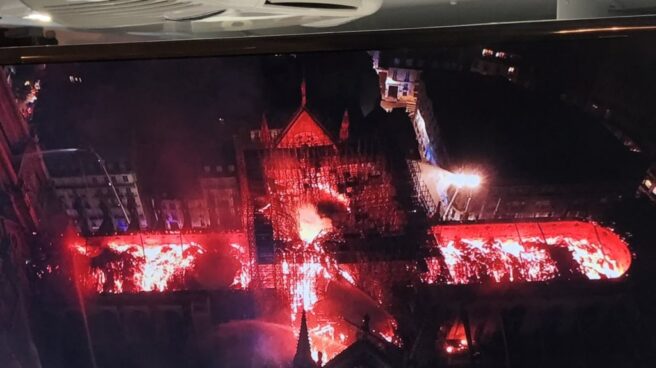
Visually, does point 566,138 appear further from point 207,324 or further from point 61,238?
point 61,238

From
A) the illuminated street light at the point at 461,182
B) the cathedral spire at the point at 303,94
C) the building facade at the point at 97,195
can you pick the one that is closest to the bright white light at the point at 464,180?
the illuminated street light at the point at 461,182

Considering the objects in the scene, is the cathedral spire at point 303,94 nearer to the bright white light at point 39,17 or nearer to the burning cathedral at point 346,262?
the burning cathedral at point 346,262

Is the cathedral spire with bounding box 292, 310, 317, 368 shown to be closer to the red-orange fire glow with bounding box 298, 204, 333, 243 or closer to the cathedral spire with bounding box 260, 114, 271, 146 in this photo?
the red-orange fire glow with bounding box 298, 204, 333, 243

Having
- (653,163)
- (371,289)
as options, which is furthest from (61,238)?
(653,163)

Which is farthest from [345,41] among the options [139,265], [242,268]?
[139,265]

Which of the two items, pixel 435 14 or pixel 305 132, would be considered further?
pixel 435 14

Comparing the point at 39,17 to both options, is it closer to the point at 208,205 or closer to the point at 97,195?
the point at 97,195
